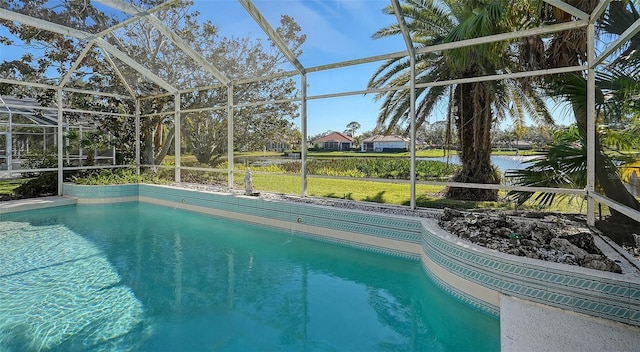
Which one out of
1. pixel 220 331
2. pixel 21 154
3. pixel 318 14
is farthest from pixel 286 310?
pixel 21 154

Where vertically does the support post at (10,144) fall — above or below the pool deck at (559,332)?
above

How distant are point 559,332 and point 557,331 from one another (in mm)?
15

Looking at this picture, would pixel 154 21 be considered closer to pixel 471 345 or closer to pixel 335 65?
pixel 335 65

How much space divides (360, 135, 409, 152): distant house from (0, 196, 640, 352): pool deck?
6624mm

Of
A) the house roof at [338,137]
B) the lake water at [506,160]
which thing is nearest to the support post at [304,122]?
the house roof at [338,137]

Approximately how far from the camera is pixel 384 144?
32.1ft

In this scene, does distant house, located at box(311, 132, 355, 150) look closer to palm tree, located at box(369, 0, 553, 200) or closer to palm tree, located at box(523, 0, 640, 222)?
palm tree, located at box(369, 0, 553, 200)

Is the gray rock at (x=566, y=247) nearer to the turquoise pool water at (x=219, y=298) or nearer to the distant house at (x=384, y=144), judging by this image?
the turquoise pool water at (x=219, y=298)

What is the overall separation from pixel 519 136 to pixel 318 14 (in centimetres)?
576

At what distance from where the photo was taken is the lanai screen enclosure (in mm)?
5168

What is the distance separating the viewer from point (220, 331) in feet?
10.7

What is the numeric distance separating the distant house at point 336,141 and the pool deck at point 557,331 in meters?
6.81

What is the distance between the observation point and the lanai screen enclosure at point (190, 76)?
5168 mm

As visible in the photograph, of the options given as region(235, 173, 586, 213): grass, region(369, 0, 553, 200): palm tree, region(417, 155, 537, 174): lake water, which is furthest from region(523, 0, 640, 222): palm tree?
region(369, 0, 553, 200): palm tree
